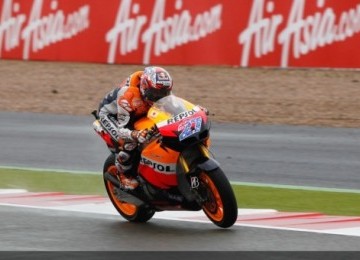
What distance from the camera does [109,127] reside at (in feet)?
31.7

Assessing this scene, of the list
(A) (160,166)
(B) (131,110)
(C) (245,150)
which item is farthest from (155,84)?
(C) (245,150)

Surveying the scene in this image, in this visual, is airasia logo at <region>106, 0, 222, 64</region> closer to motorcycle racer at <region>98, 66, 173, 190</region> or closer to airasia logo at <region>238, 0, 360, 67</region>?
airasia logo at <region>238, 0, 360, 67</region>

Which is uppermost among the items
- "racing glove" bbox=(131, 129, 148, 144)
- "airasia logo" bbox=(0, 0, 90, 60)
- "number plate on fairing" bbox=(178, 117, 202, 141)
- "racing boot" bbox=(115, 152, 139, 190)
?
"number plate on fairing" bbox=(178, 117, 202, 141)

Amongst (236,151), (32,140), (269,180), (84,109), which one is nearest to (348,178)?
(269,180)

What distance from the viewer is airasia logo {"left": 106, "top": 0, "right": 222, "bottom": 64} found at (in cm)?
2302

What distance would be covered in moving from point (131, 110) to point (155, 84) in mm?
331

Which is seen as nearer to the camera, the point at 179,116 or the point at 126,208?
the point at 179,116

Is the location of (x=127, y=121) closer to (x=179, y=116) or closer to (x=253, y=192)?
(x=179, y=116)

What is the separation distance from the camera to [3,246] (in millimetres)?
8227

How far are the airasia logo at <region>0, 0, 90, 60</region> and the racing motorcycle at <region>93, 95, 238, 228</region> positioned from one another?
49.9ft

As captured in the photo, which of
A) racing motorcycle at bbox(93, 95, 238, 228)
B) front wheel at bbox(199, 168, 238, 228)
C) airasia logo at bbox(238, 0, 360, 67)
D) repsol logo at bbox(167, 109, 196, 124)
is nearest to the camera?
front wheel at bbox(199, 168, 238, 228)

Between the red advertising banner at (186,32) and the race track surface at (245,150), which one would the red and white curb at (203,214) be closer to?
the race track surface at (245,150)

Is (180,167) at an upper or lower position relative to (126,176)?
upper

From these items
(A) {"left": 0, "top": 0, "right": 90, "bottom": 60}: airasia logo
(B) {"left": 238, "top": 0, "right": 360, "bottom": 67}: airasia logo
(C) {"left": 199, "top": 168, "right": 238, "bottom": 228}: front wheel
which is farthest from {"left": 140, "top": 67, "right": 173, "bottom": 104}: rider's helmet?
(A) {"left": 0, "top": 0, "right": 90, "bottom": 60}: airasia logo
